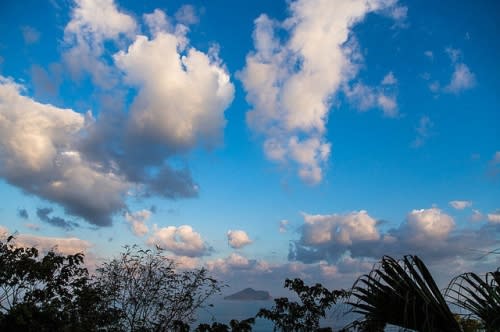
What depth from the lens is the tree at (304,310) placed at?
39.3 ft

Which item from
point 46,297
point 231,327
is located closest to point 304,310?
point 231,327

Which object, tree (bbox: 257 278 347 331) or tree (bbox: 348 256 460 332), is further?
tree (bbox: 257 278 347 331)

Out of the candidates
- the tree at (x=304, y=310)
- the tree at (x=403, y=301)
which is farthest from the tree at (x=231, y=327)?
the tree at (x=403, y=301)

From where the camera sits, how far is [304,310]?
12109mm

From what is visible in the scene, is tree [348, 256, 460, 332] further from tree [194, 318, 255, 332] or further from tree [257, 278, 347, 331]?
tree [257, 278, 347, 331]

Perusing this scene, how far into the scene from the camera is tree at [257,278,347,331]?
39.3 ft

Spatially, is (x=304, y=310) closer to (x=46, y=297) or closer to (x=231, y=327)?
(x=231, y=327)

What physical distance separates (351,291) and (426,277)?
732 mm

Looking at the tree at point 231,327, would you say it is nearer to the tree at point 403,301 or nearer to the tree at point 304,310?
the tree at point 304,310

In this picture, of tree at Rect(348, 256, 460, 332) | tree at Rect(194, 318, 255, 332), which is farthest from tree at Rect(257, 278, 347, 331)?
tree at Rect(348, 256, 460, 332)

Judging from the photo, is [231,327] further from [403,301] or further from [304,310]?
[403,301]

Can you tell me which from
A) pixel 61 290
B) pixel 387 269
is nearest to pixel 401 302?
pixel 387 269

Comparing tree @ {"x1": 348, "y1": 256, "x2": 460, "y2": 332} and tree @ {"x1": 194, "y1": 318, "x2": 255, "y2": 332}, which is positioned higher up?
tree @ {"x1": 348, "y1": 256, "x2": 460, "y2": 332}

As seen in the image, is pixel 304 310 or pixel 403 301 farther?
pixel 304 310
